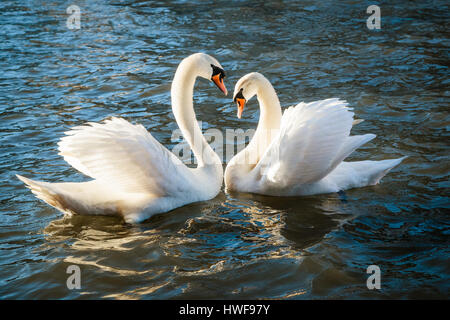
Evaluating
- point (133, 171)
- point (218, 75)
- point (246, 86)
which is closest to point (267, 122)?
point (246, 86)

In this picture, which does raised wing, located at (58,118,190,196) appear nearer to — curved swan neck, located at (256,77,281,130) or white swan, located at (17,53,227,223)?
white swan, located at (17,53,227,223)

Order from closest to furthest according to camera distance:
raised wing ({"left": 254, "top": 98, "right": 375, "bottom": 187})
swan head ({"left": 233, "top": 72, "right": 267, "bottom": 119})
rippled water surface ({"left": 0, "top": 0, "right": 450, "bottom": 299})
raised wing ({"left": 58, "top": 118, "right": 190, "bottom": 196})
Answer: rippled water surface ({"left": 0, "top": 0, "right": 450, "bottom": 299})
raised wing ({"left": 58, "top": 118, "right": 190, "bottom": 196})
raised wing ({"left": 254, "top": 98, "right": 375, "bottom": 187})
swan head ({"left": 233, "top": 72, "right": 267, "bottom": 119})

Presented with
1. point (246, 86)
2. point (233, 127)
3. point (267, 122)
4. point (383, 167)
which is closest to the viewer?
point (383, 167)

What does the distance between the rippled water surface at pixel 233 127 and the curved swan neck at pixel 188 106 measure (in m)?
0.54

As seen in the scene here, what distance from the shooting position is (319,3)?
611 inches

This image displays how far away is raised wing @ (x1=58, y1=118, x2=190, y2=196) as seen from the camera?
546 centimetres

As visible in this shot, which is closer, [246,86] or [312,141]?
[312,141]

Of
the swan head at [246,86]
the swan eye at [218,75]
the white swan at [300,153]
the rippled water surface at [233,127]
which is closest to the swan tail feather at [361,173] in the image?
the white swan at [300,153]

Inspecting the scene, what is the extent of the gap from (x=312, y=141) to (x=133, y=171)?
1773 mm

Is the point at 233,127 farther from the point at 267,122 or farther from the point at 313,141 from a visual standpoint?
the point at 313,141

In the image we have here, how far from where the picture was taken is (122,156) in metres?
5.53

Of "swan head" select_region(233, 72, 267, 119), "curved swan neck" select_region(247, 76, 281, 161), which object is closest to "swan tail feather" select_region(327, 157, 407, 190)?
"curved swan neck" select_region(247, 76, 281, 161)
